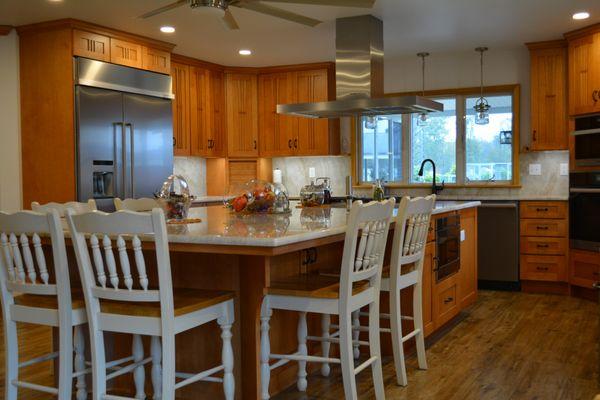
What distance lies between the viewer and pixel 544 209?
6.06 m

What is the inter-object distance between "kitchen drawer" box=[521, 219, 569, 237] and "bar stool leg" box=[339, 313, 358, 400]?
3.95 meters

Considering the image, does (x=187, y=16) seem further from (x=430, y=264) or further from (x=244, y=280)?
(x=244, y=280)

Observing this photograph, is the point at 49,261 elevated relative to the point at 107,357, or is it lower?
elevated

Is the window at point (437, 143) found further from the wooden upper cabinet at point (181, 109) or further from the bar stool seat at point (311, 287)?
the bar stool seat at point (311, 287)

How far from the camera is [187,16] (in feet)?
17.0

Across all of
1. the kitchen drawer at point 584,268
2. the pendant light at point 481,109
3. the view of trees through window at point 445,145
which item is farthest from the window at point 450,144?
the kitchen drawer at point 584,268

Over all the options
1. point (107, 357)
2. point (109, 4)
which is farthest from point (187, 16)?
point (107, 357)

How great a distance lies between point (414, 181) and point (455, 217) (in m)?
2.65

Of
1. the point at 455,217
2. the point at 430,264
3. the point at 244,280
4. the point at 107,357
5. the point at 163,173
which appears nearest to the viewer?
the point at 244,280

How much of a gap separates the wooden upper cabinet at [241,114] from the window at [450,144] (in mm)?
1265

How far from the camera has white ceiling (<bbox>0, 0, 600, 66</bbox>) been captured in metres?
4.90

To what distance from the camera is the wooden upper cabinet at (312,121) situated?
23.9 feet

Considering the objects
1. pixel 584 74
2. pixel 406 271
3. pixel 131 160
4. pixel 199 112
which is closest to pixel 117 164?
pixel 131 160

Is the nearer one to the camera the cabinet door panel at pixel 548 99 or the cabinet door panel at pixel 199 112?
the cabinet door panel at pixel 548 99
